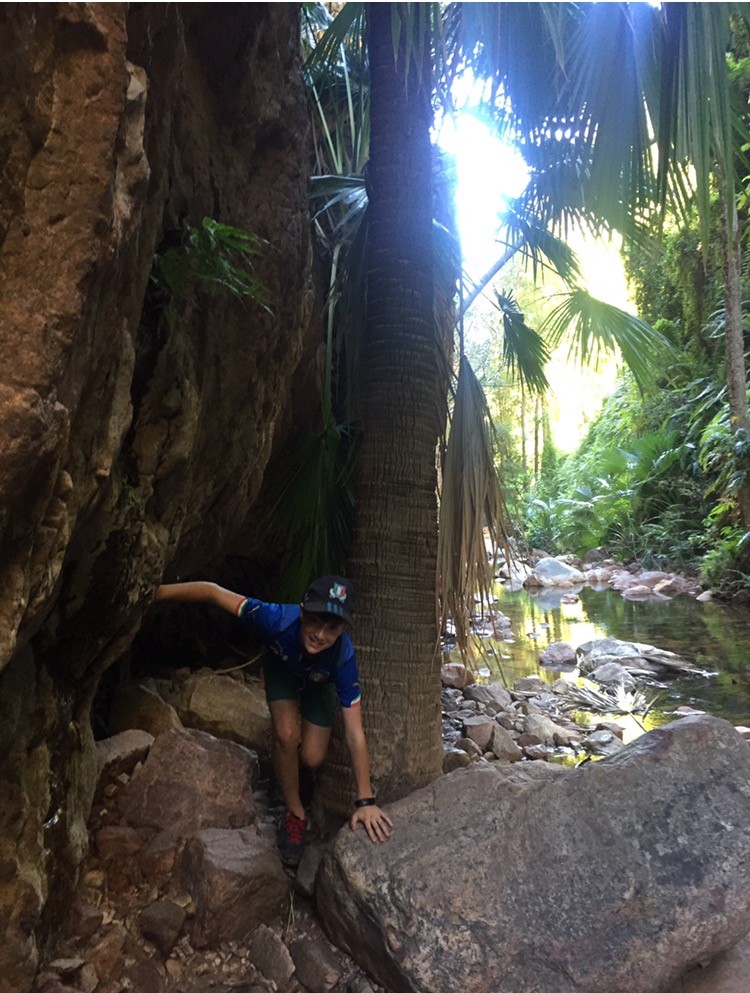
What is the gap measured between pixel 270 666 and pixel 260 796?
66cm

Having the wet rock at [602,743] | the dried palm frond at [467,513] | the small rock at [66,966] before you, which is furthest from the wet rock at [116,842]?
the wet rock at [602,743]

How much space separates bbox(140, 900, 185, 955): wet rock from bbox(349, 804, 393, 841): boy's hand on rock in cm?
65

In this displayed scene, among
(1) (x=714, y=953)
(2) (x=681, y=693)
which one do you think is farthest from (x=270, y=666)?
(2) (x=681, y=693)

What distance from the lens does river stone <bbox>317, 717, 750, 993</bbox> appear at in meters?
2.09

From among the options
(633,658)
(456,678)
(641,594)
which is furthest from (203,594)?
(641,594)

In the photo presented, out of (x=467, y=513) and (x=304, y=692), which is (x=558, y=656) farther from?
(x=304, y=692)

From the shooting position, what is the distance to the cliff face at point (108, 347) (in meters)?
1.41

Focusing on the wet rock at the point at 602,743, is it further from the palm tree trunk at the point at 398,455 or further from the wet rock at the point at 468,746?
the palm tree trunk at the point at 398,455

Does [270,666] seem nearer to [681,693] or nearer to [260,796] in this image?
[260,796]

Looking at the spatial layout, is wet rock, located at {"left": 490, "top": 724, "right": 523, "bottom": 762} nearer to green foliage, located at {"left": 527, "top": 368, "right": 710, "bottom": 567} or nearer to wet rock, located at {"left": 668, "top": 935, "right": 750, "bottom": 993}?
wet rock, located at {"left": 668, "top": 935, "right": 750, "bottom": 993}

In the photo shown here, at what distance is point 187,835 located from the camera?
258cm

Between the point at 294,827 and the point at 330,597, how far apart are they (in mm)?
1030

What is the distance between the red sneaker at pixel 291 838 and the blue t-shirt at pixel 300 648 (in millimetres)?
538

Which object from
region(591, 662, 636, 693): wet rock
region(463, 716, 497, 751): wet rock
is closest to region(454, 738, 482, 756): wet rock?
region(463, 716, 497, 751): wet rock
